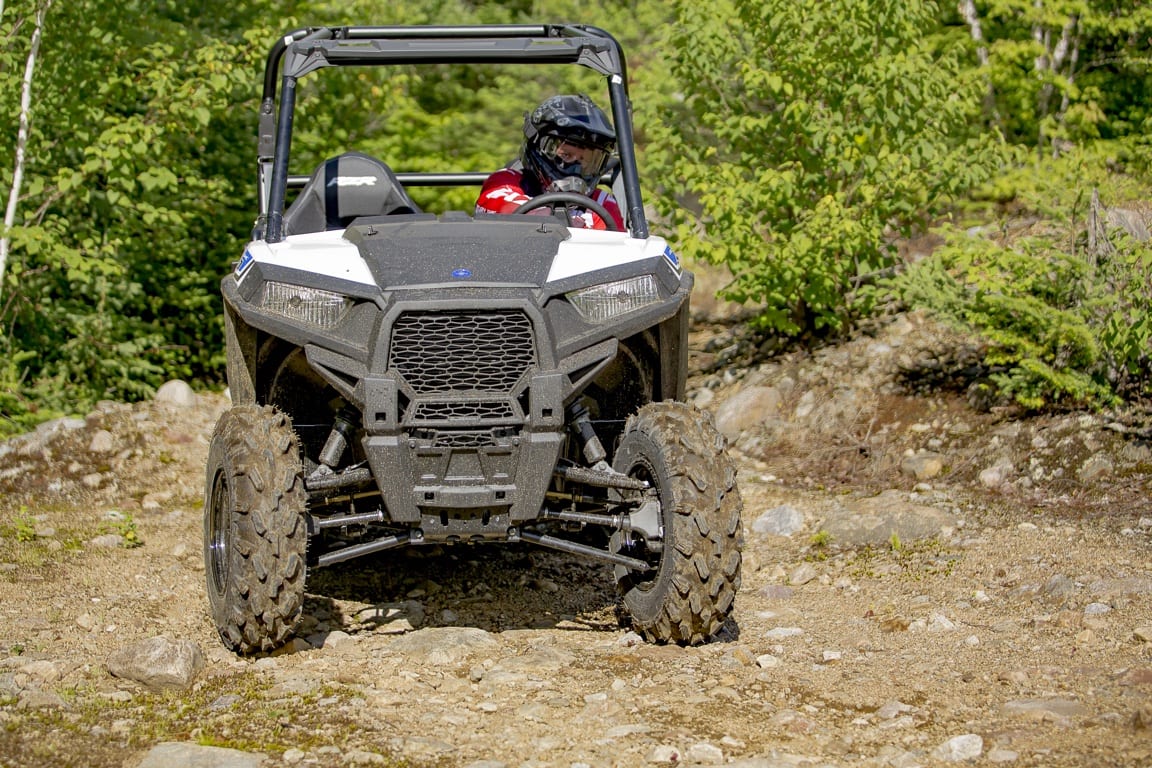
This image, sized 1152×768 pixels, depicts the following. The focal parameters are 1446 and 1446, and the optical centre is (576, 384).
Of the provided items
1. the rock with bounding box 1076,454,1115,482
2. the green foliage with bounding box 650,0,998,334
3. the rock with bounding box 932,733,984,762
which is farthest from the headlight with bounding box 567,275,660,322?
the green foliage with bounding box 650,0,998,334

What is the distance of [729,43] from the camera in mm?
9797

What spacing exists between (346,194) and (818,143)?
409 cm

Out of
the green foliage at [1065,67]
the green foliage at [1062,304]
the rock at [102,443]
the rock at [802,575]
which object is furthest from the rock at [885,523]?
the green foliage at [1065,67]

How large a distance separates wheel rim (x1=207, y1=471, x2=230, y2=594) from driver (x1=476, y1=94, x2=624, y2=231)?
5.67 ft

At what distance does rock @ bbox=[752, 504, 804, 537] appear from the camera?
24.6ft

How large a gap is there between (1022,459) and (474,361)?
13.3ft

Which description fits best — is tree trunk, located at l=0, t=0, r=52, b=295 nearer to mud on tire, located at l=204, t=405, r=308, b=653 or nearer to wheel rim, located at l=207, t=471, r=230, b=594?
wheel rim, located at l=207, t=471, r=230, b=594

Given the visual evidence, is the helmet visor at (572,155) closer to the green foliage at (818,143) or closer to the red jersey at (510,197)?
the red jersey at (510,197)

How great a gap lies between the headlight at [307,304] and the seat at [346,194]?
1244 mm

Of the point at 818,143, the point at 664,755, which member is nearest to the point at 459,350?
the point at 664,755

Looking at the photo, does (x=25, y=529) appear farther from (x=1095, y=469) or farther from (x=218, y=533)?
(x=1095, y=469)

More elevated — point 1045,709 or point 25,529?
point 1045,709

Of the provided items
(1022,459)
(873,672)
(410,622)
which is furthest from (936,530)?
(410,622)

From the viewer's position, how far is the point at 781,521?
7543 millimetres
